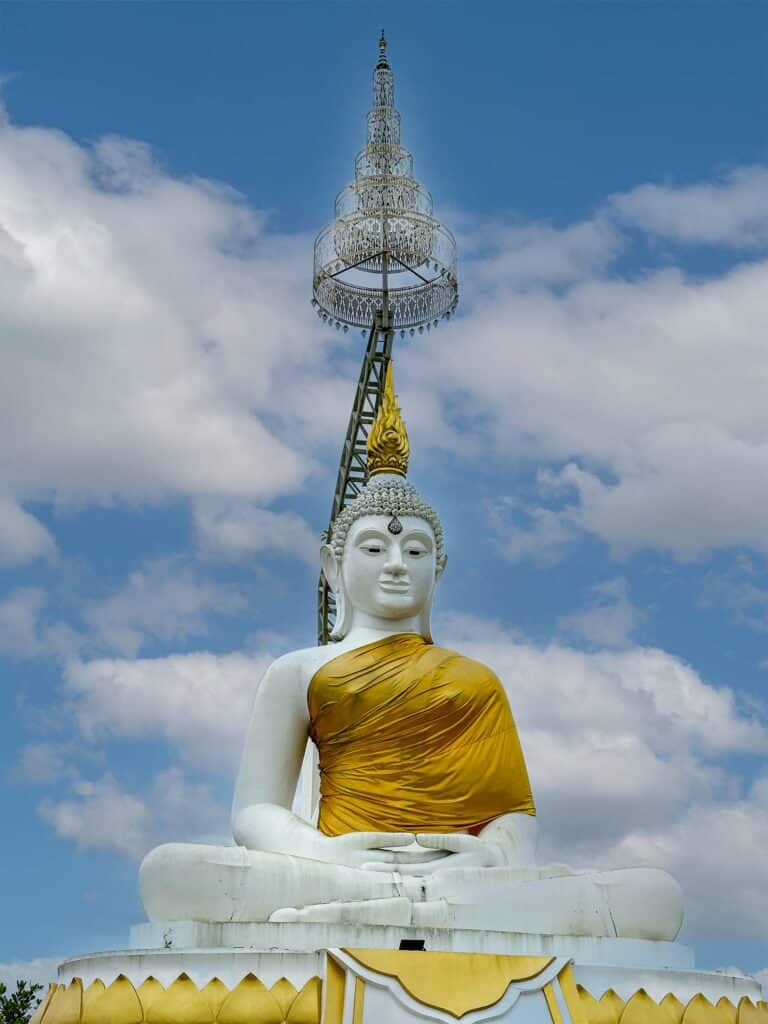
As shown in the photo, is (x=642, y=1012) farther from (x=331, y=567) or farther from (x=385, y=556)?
(x=331, y=567)

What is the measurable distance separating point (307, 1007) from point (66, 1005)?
1684mm

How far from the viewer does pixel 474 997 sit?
28.5 feet

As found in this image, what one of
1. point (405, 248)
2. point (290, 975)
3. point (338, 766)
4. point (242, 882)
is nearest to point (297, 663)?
point (338, 766)

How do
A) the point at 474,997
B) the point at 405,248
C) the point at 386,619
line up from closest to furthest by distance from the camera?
the point at 474,997
the point at 386,619
the point at 405,248

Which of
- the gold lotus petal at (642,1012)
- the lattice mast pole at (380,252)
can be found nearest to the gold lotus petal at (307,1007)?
the gold lotus petal at (642,1012)

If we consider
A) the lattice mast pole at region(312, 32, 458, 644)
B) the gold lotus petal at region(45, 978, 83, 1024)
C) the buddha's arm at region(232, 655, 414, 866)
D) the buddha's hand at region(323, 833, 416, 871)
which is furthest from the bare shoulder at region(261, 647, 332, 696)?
the lattice mast pole at region(312, 32, 458, 644)

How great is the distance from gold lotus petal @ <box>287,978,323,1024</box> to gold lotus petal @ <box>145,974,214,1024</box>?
0.49m

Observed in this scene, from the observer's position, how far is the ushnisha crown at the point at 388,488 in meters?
12.4

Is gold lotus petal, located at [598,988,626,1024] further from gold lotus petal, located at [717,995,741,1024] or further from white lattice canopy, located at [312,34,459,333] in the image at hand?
white lattice canopy, located at [312,34,459,333]

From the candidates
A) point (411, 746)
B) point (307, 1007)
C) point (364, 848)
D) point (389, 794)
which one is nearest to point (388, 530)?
point (411, 746)

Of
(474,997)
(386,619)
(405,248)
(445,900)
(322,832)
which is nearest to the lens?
(474,997)

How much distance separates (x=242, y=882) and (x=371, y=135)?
53.5 feet

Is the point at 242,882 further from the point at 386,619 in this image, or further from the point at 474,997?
the point at 386,619

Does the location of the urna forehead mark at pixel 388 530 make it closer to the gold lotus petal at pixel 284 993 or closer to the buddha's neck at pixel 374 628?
the buddha's neck at pixel 374 628
